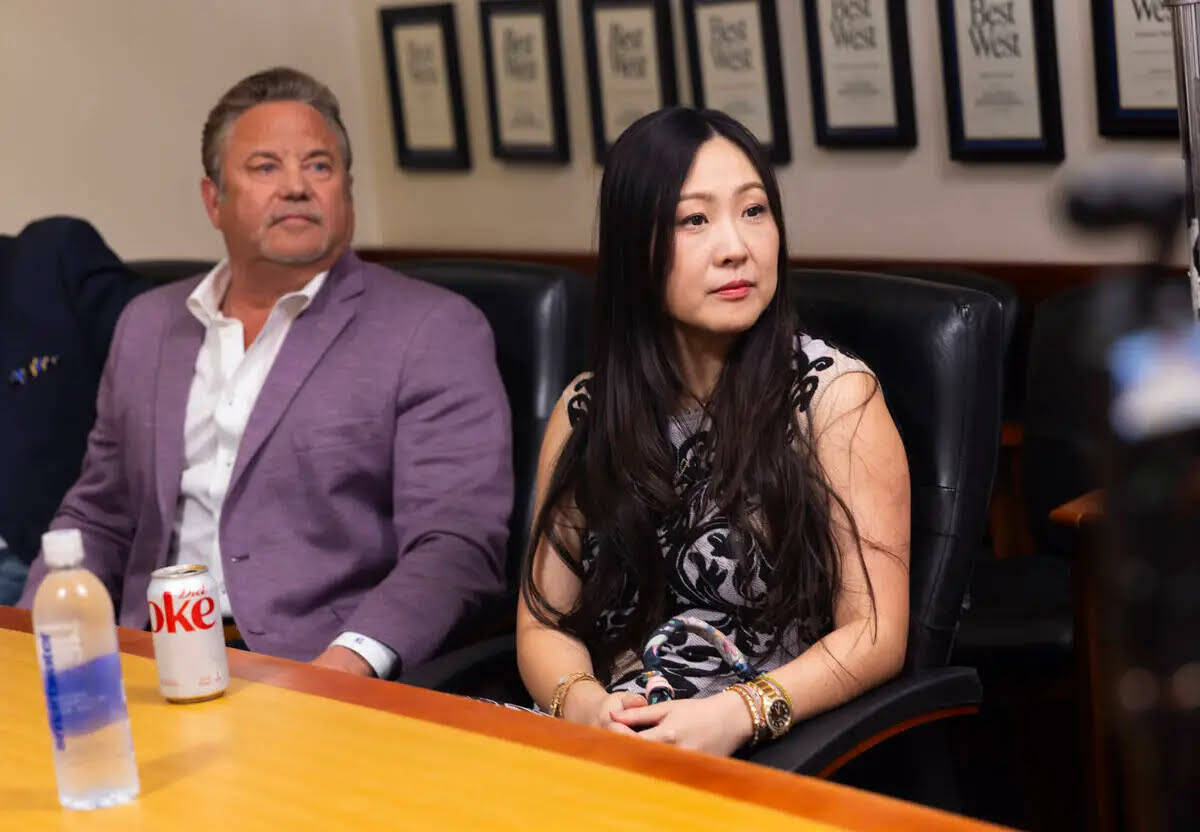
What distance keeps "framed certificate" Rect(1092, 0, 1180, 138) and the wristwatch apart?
1.62 meters

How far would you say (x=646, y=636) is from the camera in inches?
78.0

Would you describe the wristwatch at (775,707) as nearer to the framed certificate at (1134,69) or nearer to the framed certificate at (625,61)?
the framed certificate at (1134,69)

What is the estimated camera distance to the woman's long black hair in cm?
185

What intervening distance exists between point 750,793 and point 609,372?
0.87 m

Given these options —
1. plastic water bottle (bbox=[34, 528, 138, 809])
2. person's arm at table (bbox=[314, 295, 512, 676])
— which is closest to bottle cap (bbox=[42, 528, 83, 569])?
plastic water bottle (bbox=[34, 528, 138, 809])

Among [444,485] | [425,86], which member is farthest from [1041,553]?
[425,86]

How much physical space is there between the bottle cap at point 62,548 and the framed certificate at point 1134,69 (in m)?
2.22

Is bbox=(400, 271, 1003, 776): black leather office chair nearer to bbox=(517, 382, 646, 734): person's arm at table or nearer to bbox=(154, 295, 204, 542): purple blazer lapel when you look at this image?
bbox=(517, 382, 646, 734): person's arm at table

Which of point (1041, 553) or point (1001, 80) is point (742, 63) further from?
point (1041, 553)

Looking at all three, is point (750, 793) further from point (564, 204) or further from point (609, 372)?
point (564, 204)

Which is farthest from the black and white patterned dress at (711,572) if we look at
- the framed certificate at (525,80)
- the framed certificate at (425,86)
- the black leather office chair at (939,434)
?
the framed certificate at (425,86)

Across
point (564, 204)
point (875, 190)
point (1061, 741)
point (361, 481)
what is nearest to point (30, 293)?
point (361, 481)

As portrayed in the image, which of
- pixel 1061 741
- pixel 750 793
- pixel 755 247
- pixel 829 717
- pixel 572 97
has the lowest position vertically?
pixel 1061 741

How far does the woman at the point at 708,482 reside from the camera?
1.82 meters
